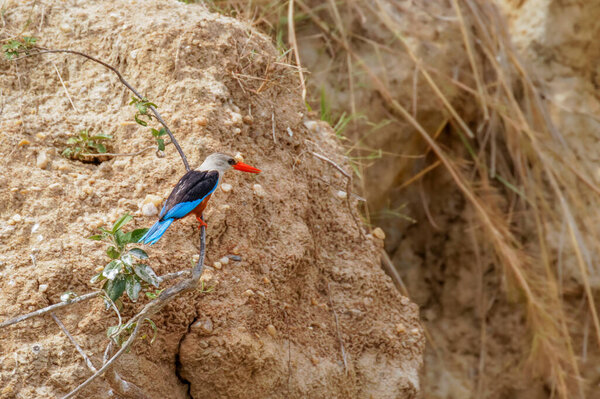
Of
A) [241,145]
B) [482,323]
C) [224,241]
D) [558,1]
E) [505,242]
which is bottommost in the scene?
[482,323]

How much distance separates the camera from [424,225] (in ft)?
13.2

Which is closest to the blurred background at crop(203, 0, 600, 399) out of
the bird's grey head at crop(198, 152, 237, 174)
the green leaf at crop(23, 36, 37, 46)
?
the green leaf at crop(23, 36, 37, 46)

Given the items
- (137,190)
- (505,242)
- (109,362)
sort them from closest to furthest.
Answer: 1. (109,362)
2. (137,190)
3. (505,242)

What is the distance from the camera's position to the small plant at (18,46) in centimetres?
215

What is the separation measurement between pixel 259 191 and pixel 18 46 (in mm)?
945

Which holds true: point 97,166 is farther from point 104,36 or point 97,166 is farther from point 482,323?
point 482,323

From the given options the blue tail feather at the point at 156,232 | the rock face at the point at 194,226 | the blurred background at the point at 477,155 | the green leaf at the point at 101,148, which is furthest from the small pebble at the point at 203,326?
the blurred background at the point at 477,155

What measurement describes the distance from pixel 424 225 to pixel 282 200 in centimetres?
200

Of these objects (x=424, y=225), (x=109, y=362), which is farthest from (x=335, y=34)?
(x=109, y=362)

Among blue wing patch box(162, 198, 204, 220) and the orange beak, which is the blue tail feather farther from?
the orange beak

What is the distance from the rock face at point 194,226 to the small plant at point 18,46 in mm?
62

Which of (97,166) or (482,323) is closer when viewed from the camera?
(97,166)

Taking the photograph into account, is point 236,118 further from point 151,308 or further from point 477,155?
point 477,155

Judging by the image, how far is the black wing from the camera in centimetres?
179
